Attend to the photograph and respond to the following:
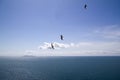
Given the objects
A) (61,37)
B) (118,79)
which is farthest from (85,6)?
(118,79)

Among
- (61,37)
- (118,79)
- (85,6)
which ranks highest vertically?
(85,6)

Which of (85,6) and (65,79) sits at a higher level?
(85,6)

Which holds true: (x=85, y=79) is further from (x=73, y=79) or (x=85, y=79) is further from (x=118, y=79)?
(x=118, y=79)

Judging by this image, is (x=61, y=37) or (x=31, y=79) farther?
(x=31, y=79)

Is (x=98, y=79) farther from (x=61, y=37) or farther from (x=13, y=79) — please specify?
(x=61, y=37)

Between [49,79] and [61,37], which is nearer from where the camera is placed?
[61,37]

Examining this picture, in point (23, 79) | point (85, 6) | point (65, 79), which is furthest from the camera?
point (23, 79)

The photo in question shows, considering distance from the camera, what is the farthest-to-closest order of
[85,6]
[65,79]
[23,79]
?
[23,79]
[65,79]
[85,6]

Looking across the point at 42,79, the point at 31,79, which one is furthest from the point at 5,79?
the point at 42,79

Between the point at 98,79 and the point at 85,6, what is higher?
the point at 85,6
